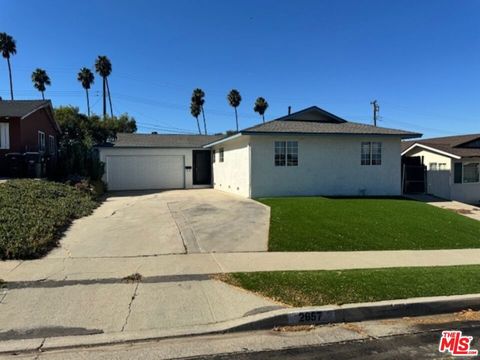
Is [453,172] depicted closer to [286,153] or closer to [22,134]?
[286,153]

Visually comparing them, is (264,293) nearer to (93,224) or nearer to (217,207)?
(93,224)

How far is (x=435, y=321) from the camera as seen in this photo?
540cm

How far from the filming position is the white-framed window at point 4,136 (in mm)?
19750

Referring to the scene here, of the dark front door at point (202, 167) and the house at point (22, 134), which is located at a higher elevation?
the house at point (22, 134)

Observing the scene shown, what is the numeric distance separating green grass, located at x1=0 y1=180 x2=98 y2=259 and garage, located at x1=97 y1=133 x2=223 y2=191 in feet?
26.4

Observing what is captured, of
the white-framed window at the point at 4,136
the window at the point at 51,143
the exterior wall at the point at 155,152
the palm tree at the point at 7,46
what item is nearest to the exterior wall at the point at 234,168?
the exterior wall at the point at 155,152

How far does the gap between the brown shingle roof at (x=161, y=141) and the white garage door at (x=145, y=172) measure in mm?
754

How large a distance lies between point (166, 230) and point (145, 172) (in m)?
14.5

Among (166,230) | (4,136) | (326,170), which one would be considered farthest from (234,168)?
(4,136)

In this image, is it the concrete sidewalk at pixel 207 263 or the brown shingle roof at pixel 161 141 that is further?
the brown shingle roof at pixel 161 141

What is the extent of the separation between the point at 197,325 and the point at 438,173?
829 inches

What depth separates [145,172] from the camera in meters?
24.4

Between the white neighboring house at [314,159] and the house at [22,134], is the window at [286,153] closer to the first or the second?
the white neighboring house at [314,159]

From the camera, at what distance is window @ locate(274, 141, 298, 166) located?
17.4m
